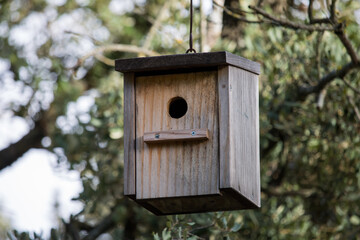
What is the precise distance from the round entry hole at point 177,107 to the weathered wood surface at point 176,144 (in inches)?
1.7

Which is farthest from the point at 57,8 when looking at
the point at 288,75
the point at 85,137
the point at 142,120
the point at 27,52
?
the point at 142,120

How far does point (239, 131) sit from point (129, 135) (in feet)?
1.70

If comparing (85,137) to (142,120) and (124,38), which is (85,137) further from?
(142,120)

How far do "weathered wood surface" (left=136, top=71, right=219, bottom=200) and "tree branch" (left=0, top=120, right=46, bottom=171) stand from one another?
4.71 meters

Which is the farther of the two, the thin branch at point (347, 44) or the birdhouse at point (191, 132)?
the thin branch at point (347, 44)

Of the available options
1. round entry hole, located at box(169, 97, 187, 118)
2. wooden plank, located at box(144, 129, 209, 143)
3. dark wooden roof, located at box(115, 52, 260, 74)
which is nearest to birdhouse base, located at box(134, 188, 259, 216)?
wooden plank, located at box(144, 129, 209, 143)

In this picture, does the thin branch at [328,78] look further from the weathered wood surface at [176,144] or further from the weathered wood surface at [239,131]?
the weathered wood surface at [176,144]

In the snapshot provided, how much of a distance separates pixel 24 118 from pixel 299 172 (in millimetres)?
2923

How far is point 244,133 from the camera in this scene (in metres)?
4.31

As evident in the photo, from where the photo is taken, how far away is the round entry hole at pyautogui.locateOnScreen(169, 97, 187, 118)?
4.34 meters

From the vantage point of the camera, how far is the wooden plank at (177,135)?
13.6ft

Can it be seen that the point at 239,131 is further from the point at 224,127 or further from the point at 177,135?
the point at 177,135

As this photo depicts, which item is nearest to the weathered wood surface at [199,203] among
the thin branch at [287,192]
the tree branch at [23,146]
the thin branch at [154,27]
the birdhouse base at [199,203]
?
the birdhouse base at [199,203]

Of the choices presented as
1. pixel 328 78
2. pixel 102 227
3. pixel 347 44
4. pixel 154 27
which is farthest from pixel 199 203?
pixel 154 27
